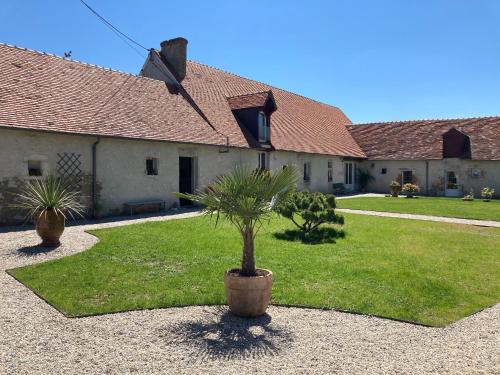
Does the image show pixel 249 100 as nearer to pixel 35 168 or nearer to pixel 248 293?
pixel 35 168

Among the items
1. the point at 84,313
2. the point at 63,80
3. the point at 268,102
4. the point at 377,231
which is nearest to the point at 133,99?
the point at 63,80

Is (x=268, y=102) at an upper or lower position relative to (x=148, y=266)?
upper

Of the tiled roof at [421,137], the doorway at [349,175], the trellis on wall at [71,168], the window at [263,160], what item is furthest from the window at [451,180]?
the trellis on wall at [71,168]

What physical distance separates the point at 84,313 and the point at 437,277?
5.94 metres

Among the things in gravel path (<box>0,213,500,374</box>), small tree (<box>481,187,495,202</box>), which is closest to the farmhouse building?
small tree (<box>481,187,495,202</box>)

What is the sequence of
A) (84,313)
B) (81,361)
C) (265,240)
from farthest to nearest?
1. (265,240)
2. (84,313)
3. (81,361)

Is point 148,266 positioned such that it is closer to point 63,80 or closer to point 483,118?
point 63,80

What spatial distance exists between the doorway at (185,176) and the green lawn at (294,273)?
665 cm

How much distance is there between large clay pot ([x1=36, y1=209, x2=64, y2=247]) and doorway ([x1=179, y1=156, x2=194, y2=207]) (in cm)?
904

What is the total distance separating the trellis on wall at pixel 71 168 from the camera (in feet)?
44.7

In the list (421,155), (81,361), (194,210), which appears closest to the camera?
(81,361)

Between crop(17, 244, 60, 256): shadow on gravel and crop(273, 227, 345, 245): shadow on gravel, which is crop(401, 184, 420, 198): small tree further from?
crop(17, 244, 60, 256): shadow on gravel

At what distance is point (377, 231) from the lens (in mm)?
12852

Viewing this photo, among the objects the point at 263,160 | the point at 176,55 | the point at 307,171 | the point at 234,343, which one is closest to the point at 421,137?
the point at 307,171
